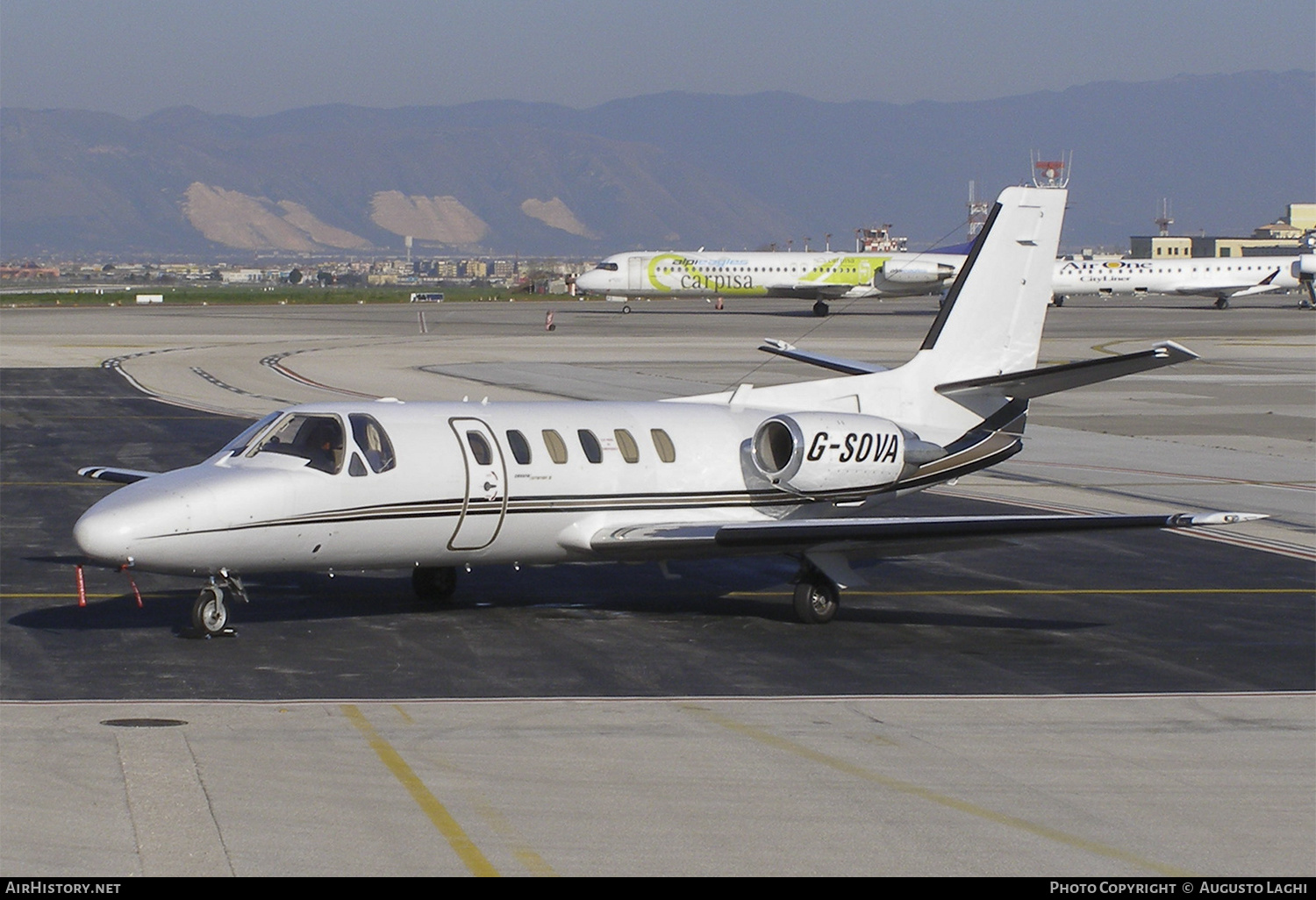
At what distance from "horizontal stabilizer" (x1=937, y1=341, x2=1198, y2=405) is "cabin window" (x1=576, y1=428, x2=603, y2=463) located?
5218 millimetres

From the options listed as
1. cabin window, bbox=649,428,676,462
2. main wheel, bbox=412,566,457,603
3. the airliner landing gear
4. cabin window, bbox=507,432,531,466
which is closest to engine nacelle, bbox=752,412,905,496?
cabin window, bbox=649,428,676,462

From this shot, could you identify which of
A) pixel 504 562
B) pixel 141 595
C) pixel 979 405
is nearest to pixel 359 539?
pixel 504 562

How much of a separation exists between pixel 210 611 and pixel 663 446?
553 centimetres

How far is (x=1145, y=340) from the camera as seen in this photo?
76.2 meters

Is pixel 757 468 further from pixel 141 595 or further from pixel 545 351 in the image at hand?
pixel 545 351

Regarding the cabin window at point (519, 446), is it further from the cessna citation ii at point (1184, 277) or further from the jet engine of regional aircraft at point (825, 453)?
the cessna citation ii at point (1184, 277)

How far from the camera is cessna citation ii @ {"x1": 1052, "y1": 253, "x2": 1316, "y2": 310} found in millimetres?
119000

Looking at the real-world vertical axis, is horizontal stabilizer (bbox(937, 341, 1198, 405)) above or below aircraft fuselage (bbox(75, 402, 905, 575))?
above

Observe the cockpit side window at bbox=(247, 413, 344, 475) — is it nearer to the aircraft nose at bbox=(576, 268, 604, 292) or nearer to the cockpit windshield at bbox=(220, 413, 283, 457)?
the cockpit windshield at bbox=(220, 413, 283, 457)

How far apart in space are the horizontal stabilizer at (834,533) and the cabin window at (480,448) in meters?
1.54

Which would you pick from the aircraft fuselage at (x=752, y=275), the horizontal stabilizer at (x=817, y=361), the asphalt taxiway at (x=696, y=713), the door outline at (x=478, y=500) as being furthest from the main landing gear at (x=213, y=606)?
the aircraft fuselage at (x=752, y=275)

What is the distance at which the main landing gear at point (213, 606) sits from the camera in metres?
17.0

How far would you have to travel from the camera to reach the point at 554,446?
18.5m

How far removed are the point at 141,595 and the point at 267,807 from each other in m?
9.30
